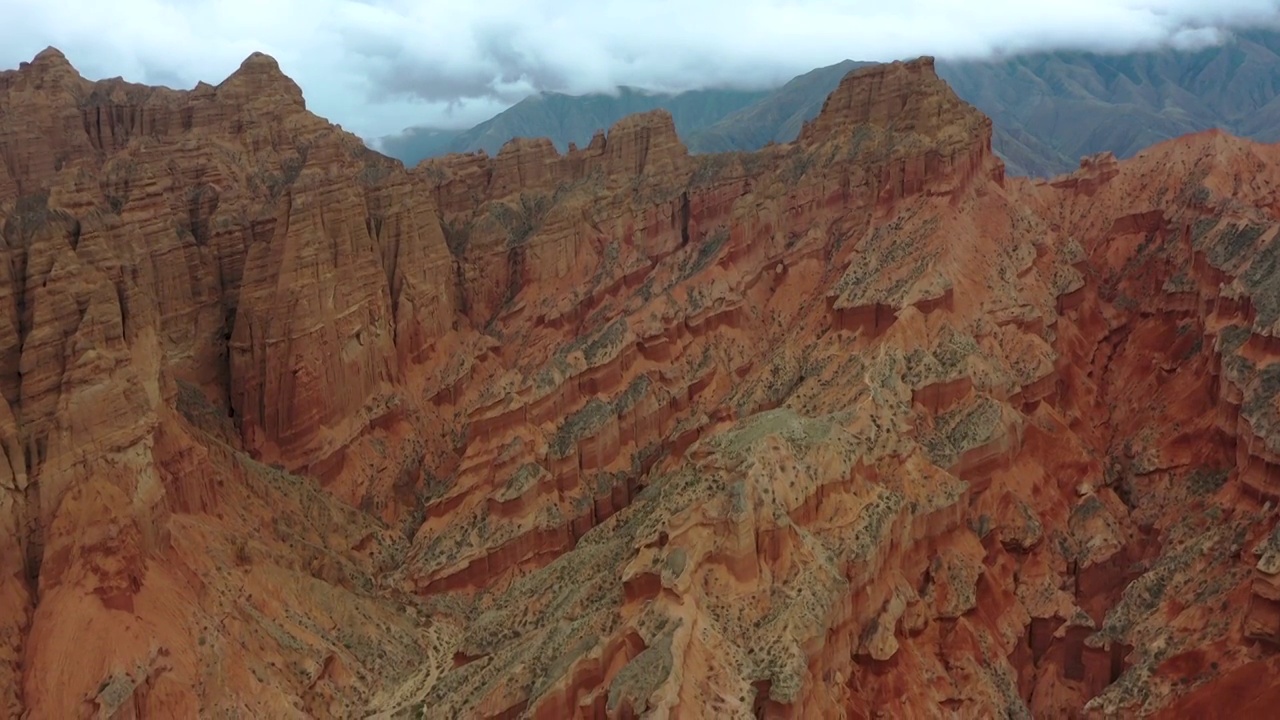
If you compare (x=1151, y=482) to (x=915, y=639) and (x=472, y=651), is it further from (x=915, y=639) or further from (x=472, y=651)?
(x=472, y=651)

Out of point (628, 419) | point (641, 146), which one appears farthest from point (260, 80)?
point (628, 419)

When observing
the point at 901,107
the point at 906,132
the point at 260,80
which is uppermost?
the point at 260,80

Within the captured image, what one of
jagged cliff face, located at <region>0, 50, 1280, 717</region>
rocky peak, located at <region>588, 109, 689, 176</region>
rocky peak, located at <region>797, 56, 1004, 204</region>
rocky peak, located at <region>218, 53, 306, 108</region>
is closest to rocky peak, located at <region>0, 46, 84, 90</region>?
jagged cliff face, located at <region>0, 50, 1280, 717</region>

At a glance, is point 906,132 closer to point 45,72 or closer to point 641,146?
point 641,146

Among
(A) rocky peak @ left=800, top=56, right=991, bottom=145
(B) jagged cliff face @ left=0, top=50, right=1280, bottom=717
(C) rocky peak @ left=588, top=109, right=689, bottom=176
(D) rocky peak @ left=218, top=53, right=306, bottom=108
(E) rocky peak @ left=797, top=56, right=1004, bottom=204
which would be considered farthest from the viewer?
(C) rocky peak @ left=588, top=109, right=689, bottom=176

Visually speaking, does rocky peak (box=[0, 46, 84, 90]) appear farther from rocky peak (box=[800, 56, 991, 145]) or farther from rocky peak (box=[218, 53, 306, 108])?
rocky peak (box=[800, 56, 991, 145])

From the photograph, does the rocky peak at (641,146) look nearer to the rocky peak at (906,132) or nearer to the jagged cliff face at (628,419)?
the jagged cliff face at (628,419)

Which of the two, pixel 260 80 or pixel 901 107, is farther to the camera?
pixel 260 80
